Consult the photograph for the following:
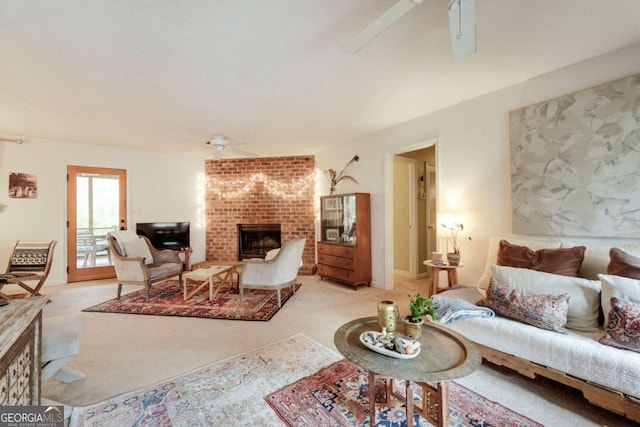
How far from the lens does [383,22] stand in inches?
54.8

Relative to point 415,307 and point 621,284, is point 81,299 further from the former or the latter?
point 621,284

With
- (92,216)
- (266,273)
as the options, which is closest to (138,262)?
(266,273)

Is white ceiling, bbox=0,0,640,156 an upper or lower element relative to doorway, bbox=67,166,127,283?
upper

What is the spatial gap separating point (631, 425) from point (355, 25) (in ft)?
9.21

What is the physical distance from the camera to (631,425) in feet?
4.92

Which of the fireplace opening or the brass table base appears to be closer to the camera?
the brass table base

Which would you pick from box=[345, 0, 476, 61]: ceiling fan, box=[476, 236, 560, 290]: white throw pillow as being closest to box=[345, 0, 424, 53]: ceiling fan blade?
box=[345, 0, 476, 61]: ceiling fan

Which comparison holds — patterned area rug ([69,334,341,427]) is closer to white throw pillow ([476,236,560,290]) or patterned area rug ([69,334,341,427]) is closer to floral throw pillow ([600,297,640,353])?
white throw pillow ([476,236,560,290])

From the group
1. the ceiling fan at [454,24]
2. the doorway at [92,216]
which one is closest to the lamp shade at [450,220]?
the ceiling fan at [454,24]

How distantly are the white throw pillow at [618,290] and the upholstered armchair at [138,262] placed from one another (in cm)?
443

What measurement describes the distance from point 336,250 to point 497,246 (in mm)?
2315

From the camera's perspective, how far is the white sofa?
1421mm

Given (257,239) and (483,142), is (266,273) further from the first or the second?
(483,142)

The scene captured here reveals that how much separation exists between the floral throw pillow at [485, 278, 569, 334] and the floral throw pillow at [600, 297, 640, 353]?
21cm
